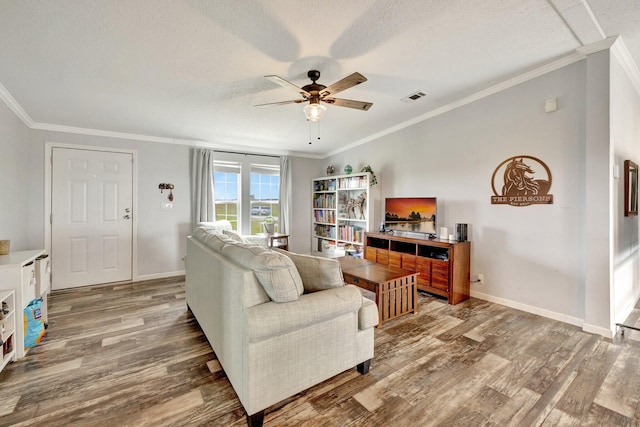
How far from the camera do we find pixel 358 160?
5.23 meters

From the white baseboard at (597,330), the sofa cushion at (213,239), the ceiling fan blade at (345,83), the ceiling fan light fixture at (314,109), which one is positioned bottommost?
the white baseboard at (597,330)

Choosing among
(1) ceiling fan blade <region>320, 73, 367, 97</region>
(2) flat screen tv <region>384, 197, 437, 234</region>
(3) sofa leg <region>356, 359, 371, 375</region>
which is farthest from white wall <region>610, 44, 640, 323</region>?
(3) sofa leg <region>356, 359, 371, 375</region>

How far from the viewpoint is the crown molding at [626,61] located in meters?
2.38

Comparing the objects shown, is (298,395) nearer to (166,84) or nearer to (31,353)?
(31,353)

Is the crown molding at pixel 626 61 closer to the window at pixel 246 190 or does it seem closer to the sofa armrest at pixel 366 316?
the sofa armrest at pixel 366 316

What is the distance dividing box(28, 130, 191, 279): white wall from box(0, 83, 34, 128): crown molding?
0.37 meters

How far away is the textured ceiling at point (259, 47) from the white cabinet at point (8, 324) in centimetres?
190

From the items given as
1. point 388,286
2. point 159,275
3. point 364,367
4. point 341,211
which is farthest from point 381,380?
point 159,275

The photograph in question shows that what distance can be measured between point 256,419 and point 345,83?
231 cm

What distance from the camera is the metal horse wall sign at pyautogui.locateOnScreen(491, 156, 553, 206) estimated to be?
2863mm

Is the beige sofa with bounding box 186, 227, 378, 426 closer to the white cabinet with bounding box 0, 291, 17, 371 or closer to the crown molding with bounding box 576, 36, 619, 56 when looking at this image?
the white cabinet with bounding box 0, 291, 17, 371

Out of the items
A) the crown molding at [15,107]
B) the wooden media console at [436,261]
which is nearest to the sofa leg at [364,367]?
the wooden media console at [436,261]

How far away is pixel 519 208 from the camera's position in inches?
120

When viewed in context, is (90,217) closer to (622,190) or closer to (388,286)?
(388,286)
